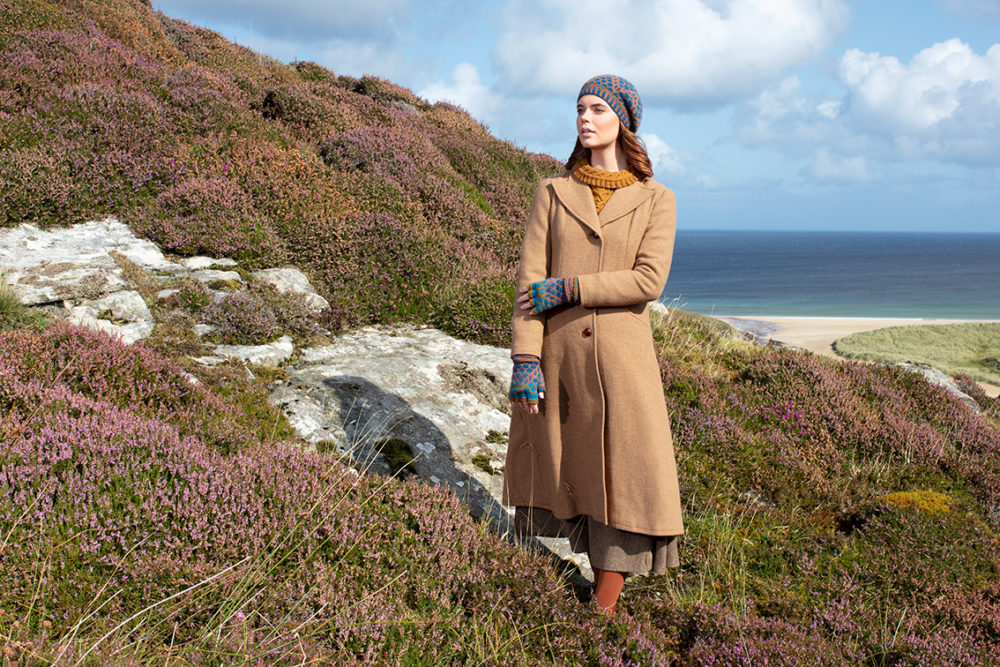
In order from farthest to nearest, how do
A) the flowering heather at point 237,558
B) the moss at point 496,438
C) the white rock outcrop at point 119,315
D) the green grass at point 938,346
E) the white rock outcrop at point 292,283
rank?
1. the green grass at point 938,346
2. the white rock outcrop at point 292,283
3. the white rock outcrop at point 119,315
4. the moss at point 496,438
5. the flowering heather at point 237,558

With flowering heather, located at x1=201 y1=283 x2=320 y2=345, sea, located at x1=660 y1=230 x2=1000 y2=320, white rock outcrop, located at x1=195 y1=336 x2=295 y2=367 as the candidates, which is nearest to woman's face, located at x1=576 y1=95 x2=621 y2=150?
white rock outcrop, located at x1=195 y1=336 x2=295 y2=367

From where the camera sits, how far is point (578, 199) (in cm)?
379

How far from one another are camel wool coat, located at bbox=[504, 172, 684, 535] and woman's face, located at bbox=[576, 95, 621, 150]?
0.28 metres

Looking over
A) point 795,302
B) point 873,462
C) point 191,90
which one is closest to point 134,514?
point 873,462

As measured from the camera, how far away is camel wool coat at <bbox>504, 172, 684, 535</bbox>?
3.59 m

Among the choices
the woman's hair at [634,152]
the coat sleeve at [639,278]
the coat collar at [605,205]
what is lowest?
the coat sleeve at [639,278]

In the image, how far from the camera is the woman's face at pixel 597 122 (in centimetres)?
372

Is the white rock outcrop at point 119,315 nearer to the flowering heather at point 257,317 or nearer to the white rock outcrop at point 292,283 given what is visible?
the flowering heather at point 257,317

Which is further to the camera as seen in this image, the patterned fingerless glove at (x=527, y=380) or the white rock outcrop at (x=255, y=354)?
the white rock outcrop at (x=255, y=354)

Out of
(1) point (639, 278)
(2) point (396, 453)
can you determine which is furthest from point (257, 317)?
(1) point (639, 278)

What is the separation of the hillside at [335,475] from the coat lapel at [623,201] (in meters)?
2.09

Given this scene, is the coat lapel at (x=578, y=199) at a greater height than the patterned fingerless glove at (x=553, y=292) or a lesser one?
greater

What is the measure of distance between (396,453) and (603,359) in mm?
2236

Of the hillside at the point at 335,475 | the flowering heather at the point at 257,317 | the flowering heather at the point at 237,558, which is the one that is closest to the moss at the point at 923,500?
the hillside at the point at 335,475
